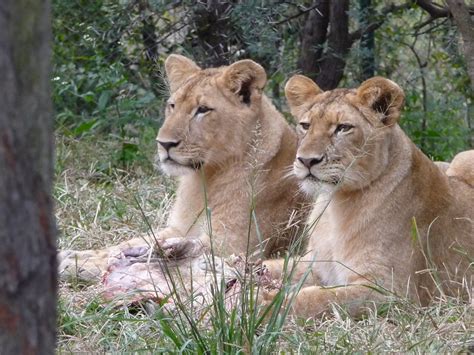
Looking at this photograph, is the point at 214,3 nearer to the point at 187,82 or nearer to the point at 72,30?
the point at 72,30

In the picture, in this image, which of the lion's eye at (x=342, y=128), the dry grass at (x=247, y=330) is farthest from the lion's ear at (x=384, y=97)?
the dry grass at (x=247, y=330)

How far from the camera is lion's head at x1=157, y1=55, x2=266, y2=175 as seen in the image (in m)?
5.62

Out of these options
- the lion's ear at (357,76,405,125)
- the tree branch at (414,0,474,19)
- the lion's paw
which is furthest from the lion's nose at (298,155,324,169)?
the tree branch at (414,0,474,19)

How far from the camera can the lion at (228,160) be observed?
562 cm

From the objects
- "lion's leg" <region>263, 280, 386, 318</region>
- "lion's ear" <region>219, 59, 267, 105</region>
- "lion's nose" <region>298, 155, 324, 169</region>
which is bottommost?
"lion's leg" <region>263, 280, 386, 318</region>

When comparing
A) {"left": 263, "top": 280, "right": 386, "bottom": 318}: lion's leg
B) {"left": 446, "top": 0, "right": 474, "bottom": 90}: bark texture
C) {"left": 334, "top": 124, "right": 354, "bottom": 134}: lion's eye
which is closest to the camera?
{"left": 263, "top": 280, "right": 386, "bottom": 318}: lion's leg

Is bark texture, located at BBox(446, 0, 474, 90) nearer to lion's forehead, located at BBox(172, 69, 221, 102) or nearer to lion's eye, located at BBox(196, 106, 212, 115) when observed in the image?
lion's forehead, located at BBox(172, 69, 221, 102)

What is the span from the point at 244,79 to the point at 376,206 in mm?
1178

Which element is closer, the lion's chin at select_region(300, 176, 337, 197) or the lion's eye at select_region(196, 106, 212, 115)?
the lion's chin at select_region(300, 176, 337, 197)

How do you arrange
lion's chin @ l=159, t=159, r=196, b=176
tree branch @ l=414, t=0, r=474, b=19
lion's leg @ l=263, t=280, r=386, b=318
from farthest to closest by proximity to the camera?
tree branch @ l=414, t=0, r=474, b=19 < lion's chin @ l=159, t=159, r=196, b=176 < lion's leg @ l=263, t=280, r=386, b=318

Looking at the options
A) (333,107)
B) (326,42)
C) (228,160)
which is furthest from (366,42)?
(333,107)

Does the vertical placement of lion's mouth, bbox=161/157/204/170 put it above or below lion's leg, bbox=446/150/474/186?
above

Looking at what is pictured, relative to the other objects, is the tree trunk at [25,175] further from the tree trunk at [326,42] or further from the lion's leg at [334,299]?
the tree trunk at [326,42]

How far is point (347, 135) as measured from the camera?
5039mm
